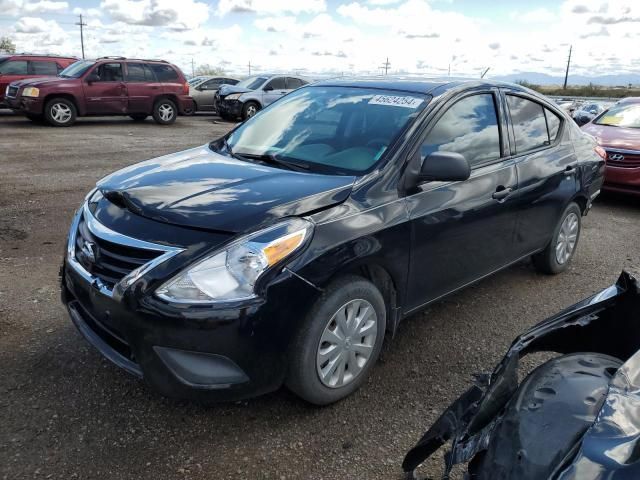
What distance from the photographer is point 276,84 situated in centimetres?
1820

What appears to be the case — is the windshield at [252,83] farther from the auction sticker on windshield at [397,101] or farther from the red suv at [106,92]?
the auction sticker on windshield at [397,101]

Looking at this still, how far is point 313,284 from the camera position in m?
2.50

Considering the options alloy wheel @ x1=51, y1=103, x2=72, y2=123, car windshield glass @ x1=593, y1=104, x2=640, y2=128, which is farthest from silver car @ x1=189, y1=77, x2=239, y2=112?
car windshield glass @ x1=593, y1=104, x2=640, y2=128

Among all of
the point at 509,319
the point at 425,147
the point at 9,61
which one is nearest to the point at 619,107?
the point at 509,319

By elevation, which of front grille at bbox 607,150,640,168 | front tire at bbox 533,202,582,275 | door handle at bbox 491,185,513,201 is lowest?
front tire at bbox 533,202,582,275

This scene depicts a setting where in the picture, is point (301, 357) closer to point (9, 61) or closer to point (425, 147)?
point (425, 147)

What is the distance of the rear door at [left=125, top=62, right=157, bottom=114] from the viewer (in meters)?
15.0

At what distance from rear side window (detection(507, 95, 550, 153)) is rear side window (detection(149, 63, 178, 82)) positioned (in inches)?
522

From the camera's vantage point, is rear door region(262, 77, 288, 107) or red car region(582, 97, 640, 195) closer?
red car region(582, 97, 640, 195)

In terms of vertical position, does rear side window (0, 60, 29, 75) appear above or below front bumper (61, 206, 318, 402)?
above

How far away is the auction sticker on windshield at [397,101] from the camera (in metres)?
3.37

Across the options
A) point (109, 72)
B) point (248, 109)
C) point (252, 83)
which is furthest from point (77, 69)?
point (252, 83)

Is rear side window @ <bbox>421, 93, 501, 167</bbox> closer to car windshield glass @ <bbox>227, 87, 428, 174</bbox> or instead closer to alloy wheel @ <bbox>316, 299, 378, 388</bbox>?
car windshield glass @ <bbox>227, 87, 428, 174</bbox>

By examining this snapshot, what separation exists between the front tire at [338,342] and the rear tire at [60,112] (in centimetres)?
1339
